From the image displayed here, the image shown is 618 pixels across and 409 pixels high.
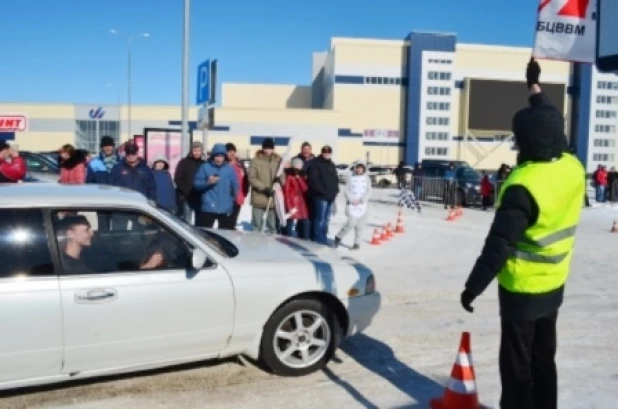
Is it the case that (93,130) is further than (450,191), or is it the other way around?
(93,130)

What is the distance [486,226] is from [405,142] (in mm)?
52212

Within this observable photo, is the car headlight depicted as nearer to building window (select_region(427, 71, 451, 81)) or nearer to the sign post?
the sign post

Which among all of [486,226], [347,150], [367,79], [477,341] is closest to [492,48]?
[367,79]

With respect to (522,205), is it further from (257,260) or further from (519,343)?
(257,260)

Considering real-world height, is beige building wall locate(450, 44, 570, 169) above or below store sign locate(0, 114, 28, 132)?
above

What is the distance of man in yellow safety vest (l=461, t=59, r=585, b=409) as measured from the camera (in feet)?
10.8

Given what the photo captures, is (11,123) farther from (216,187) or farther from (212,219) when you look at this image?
(216,187)

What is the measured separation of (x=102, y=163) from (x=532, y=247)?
7673 millimetres

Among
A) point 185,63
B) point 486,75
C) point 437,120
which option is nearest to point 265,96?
point 437,120

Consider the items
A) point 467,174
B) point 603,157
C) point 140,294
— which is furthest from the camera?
point 603,157

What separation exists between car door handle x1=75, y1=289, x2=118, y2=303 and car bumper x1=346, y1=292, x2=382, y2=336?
1.86m

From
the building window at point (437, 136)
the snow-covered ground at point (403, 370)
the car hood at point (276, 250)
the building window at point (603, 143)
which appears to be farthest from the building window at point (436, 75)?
the car hood at point (276, 250)

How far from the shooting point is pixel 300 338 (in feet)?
16.3

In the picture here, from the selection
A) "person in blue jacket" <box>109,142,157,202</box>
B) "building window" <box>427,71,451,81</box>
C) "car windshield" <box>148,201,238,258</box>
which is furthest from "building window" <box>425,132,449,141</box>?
"car windshield" <box>148,201,238,258</box>
